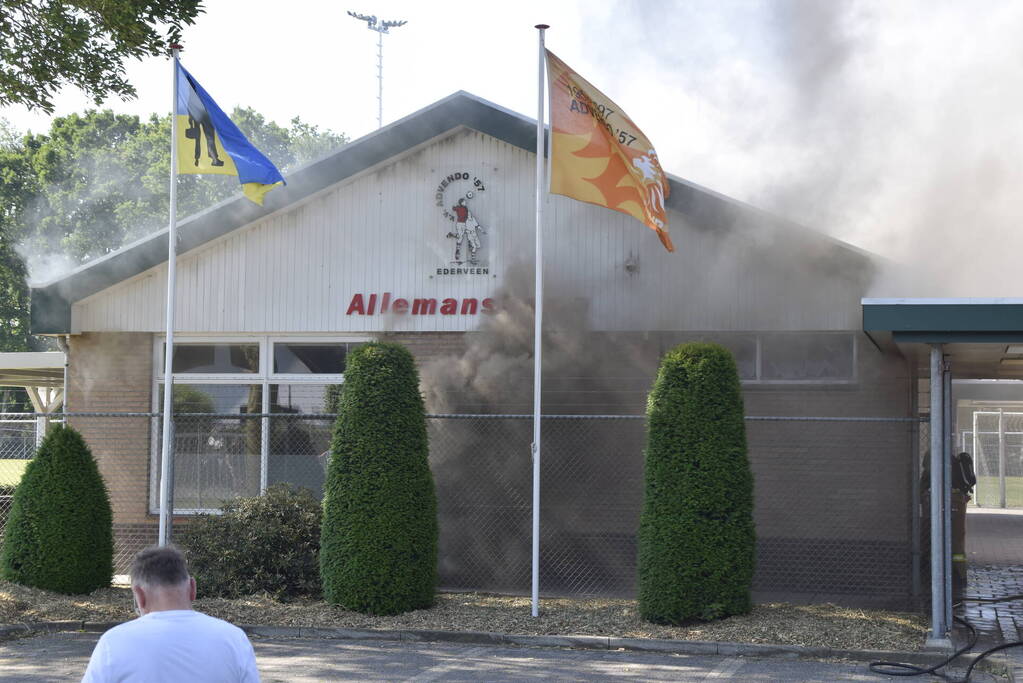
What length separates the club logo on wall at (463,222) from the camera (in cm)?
1312

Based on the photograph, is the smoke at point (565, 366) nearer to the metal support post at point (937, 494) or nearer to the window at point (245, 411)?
the window at point (245, 411)

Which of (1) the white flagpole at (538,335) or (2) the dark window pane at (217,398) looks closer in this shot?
(1) the white flagpole at (538,335)

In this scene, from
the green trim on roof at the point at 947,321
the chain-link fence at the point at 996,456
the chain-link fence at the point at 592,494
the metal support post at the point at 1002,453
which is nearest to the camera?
the green trim on roof at the point at 947,321

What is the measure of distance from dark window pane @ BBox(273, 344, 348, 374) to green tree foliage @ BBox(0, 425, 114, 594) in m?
2.65

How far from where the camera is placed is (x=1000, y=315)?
9172 mm

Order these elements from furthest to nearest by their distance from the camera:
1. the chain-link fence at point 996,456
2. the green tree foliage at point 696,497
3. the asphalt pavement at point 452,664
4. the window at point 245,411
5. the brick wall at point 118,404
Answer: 1. the chain-link fence at point 996,456
2. the brick wall at point 118,404
3. the window at point 245,411
4. the green tree foliage at point 696,497
5. the asphalt pavement at point 452,664

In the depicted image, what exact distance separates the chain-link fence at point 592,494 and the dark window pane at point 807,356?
0.59m

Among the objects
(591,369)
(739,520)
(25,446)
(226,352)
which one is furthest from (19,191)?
(739,520)

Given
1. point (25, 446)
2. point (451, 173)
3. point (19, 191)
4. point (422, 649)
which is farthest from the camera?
point (19, 191)

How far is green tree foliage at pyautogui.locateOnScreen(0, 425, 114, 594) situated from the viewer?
1140 centimetres

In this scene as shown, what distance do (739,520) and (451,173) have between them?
18.0ft

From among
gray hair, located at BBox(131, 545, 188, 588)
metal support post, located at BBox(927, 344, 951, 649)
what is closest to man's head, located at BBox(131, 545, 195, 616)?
gray hair, located at BBox(131, 545, 188, 588)

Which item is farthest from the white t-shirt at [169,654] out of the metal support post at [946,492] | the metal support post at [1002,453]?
the metal support post at [1002,453]

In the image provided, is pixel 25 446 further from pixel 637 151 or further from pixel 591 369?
pixel 637 151
